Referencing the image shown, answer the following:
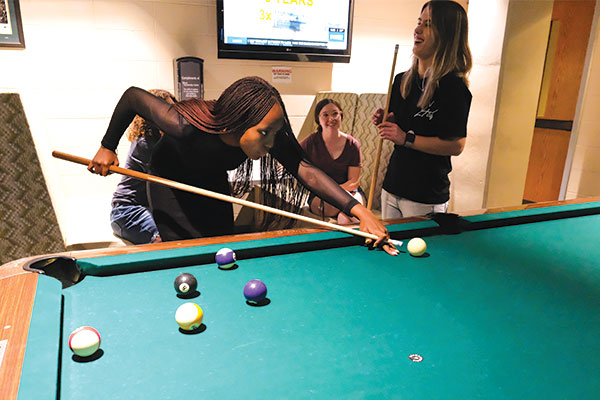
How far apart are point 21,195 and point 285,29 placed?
2.02m

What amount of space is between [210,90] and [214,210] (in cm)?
155

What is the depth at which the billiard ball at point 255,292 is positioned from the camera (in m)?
1.01

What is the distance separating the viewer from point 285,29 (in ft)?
10.2

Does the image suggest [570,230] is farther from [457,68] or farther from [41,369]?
[41,369]

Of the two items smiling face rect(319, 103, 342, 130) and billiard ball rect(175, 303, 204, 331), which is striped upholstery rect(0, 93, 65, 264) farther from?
smiling face rect(319, 103, 342, 130)

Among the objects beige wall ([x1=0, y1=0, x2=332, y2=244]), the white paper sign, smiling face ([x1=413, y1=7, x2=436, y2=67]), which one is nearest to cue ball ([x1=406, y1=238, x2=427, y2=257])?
smiling face ([x1=413, y1=7, x2=436, y2=67])

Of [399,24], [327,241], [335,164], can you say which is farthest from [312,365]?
[399,24]

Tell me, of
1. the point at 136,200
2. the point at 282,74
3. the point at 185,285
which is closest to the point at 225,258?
the point at 185,285

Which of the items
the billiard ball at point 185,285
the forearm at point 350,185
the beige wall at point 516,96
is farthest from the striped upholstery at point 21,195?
the beige wall at point 516,96

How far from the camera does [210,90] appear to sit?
10.4 feet

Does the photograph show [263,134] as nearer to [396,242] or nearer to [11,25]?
[396,242]

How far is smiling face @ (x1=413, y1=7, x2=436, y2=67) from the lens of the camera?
6.69ft

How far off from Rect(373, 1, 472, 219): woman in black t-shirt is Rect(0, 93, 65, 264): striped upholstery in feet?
6.10

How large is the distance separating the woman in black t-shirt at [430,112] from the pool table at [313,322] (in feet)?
2.27
